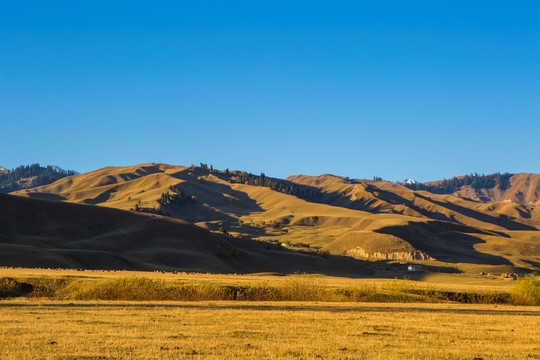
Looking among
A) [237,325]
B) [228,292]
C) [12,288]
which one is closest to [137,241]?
[12,288]

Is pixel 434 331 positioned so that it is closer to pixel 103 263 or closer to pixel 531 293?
pixel 531 293

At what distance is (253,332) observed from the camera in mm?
23719

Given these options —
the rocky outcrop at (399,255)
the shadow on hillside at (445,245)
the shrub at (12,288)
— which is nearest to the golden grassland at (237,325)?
the shrub at (12,288)

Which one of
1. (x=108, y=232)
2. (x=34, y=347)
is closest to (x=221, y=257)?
(x=108, y=232)

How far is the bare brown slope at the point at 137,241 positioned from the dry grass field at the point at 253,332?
63.4 m

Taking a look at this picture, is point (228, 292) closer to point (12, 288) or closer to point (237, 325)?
point (12, 288)

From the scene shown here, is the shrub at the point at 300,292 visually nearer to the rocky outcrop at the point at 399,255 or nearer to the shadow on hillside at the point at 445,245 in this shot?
the rocky outcrop at the point at 399,255

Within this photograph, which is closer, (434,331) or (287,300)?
(434,331)

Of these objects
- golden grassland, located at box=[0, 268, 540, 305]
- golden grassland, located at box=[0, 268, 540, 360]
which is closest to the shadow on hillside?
golden grassland, located at box=[0, 268, 540, 305]

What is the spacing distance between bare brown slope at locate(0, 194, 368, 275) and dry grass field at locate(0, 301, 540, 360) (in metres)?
63.4

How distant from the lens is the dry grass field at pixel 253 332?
752 inches

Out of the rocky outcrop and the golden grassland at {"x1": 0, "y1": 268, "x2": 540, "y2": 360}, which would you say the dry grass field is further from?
the rocky outcrop

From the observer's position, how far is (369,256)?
152 m

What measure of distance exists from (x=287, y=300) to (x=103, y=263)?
177 ft
